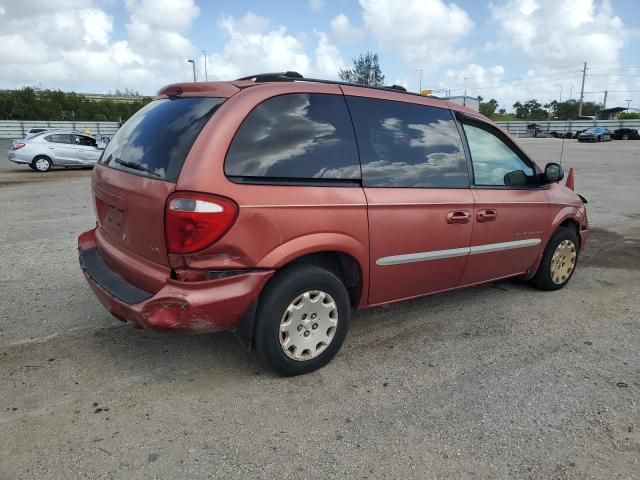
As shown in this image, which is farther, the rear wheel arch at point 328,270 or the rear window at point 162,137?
the rear wheel arch at point 328,270

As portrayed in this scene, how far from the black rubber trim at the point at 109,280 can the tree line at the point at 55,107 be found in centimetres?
5683

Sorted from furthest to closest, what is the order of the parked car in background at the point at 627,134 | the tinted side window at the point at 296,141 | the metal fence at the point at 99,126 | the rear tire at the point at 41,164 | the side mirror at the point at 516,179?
the parked car in background at the point at 627,134 → the metal fence at the point at 99,126 → the rear tire at the point at 41,164 → the side mirror at the point at 516,179 → the tinted side window at the point at 296,141

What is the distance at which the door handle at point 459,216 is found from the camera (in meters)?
3.69

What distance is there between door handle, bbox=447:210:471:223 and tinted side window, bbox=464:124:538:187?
12.6 inches

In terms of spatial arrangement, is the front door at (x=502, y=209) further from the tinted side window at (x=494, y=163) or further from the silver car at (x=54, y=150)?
the silver car at (x=54, y=150)

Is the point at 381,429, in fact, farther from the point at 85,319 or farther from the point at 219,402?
the point at 85,319

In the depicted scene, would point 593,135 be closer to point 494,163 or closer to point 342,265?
point 494,163

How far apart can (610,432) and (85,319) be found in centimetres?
371

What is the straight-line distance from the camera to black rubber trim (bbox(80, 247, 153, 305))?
296 centimetres

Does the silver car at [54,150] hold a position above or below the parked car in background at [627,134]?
below

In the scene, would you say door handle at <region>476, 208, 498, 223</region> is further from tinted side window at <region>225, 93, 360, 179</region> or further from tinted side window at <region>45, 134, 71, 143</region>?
tinted side window at <region>45, 134, 71, 143</region>

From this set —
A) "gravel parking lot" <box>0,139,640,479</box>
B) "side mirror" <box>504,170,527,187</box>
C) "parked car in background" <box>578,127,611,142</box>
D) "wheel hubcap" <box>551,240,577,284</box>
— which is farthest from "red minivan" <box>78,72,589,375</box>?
"parked car in background" <box>578,127,611,142</box>

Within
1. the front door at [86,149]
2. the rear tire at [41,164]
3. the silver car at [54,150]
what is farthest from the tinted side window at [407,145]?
the rear tire at [41,164]

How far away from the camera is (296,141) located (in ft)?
9.93
